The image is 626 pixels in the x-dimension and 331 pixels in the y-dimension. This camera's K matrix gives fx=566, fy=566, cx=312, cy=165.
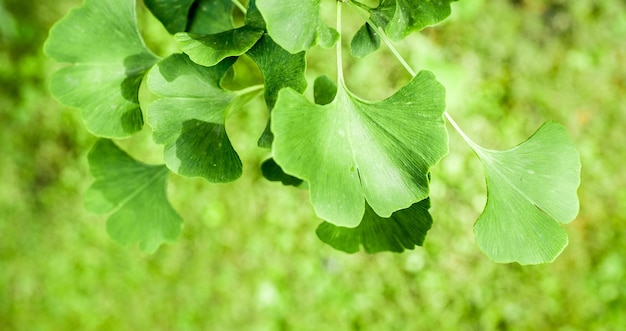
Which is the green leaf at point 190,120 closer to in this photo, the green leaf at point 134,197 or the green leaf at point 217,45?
the green leaf at point 217,45

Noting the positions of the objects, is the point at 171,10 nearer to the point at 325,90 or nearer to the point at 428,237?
the point at 325,90

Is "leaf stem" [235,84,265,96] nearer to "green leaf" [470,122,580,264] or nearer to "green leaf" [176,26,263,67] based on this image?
"green leaf" [176,26,263,67]

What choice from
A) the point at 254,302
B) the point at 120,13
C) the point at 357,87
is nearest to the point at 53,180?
the point at 254,302

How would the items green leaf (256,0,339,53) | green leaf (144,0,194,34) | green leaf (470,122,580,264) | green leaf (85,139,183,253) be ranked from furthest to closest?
green leaf (85,139,183,253) → green leaf (144,0,194,34) → green leaf (470,122,580,264) → green leaf (256,0,339,53)

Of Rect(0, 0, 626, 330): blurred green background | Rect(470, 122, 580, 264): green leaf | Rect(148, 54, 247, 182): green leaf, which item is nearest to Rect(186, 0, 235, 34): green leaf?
Rect(148, 54, 247, 182): green leaf

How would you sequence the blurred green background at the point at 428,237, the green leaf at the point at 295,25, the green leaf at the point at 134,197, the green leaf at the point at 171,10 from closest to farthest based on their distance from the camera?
the green leaf at the point at 295,25 < the green leaf at the point at 171,10 < the green leaf at the point at 134,197 < the blurred green background at the point at 428,237

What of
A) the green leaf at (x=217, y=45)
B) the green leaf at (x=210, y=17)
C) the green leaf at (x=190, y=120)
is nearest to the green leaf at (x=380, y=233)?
the green leaf at (x=190, y=120)
